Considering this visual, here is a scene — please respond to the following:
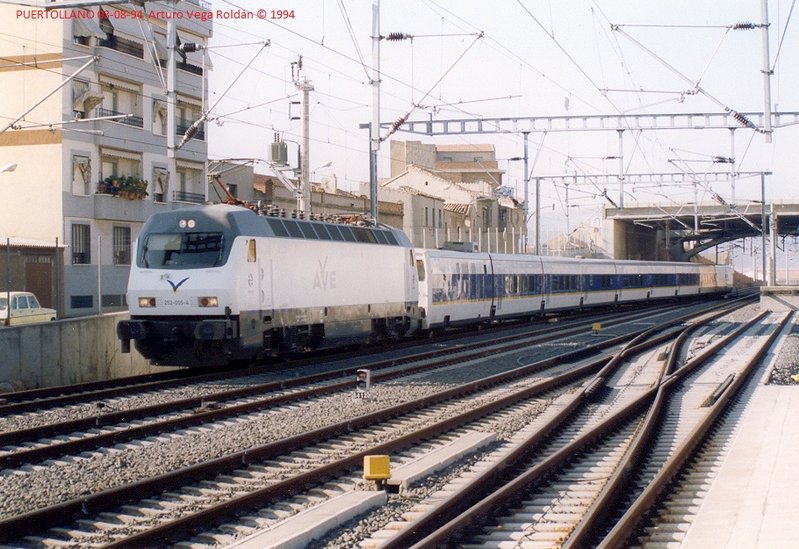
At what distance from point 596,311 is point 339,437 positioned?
4120 centimetres

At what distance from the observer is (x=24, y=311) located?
24016mm

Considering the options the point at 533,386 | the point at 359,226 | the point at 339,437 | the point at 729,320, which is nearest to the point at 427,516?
the point at 339,437

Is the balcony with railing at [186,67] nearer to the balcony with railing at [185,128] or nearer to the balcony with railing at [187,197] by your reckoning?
the balcony with railing at [185,128]

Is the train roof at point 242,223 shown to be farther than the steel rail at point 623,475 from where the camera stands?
Yes

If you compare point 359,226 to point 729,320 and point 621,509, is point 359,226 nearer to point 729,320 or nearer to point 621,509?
point 621,509

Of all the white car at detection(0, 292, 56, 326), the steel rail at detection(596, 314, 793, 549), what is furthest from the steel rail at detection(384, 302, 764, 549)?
the white car at detection(0, 292, 56, 326)

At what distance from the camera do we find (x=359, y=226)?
78.6 ft

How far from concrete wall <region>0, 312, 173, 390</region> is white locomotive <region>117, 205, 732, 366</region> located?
4.04ft

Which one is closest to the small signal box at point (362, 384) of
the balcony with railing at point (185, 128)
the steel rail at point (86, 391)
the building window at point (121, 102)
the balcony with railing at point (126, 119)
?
the steel rail at point (86, 391)

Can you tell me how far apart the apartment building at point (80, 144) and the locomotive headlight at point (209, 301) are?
56.7 ft

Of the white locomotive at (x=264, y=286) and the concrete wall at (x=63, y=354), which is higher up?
the white locomotive at (x=264, y=286)

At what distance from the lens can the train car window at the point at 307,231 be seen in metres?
20.7

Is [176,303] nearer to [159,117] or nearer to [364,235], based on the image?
[364,235]

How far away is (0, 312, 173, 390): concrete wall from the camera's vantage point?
17.2 m
